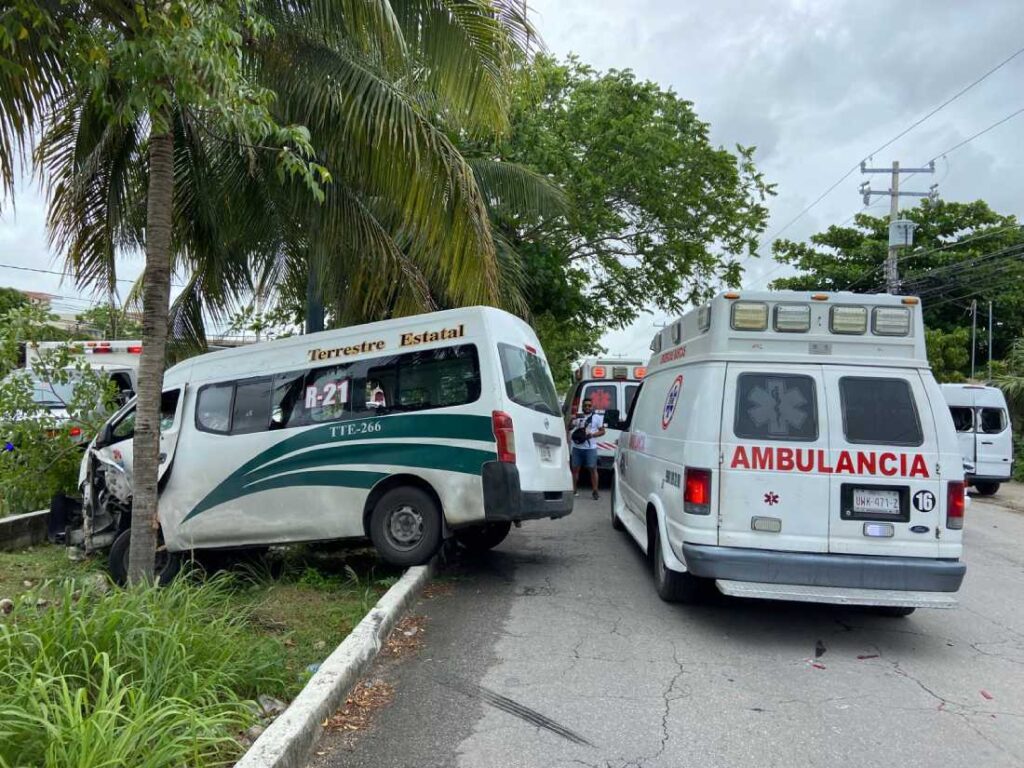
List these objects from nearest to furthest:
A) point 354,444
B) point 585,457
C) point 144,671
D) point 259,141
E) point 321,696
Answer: point 144,671 < point 321,696 < point 259,141 < point 354,444 < point 585,457

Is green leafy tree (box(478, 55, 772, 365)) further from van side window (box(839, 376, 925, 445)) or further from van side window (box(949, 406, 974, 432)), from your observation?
van side window (box(839, 376, 925, 445))

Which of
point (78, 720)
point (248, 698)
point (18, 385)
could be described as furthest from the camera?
point (18, 385)

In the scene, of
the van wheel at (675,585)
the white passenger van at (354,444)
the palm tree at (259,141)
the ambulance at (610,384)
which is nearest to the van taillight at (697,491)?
the van wheel at (675,585)

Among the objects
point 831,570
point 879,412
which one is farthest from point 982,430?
point 831,570

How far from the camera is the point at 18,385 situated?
930 cm

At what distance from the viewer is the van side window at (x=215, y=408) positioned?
8086 mm

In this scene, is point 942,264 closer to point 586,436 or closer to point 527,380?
point 586,436

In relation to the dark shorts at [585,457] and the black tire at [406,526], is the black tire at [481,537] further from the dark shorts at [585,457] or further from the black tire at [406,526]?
the dark shorts at [585,457]

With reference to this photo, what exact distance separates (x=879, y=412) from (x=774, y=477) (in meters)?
0.95

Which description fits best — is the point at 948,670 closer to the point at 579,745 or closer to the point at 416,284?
the point at 579,745

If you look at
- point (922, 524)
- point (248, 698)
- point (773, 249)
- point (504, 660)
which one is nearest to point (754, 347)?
point (922, 524)

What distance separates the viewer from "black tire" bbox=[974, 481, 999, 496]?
17.9 m

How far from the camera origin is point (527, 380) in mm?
8016

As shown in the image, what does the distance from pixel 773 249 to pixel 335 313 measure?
2796 centimetres
